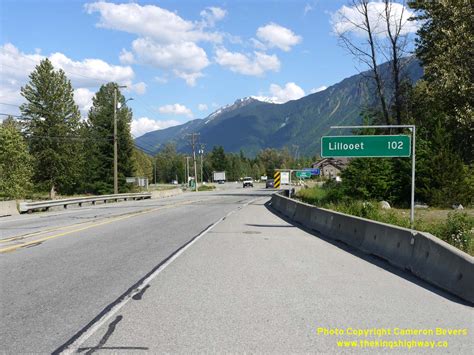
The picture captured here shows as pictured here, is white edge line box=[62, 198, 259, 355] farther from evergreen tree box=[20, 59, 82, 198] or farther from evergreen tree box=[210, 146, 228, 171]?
evergreen tree box=[210, 146, 228, 171]

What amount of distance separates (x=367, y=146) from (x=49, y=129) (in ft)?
190

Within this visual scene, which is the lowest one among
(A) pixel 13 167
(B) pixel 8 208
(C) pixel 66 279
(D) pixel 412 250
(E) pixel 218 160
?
(B) pixel 8 208

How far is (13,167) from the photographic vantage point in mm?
62938

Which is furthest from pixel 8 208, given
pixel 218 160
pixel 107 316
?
pixel 218 160

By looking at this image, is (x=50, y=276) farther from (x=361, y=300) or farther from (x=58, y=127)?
(x=58, y=127)

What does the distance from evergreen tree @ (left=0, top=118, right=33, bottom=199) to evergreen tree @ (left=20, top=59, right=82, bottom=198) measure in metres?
1.59

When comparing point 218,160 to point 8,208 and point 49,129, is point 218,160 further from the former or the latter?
point 8,208

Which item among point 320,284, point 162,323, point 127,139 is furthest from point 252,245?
point 127,139

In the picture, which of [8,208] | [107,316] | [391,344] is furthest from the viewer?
[8,208]

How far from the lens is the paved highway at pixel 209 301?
494cm

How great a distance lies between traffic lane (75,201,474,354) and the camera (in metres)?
4.87

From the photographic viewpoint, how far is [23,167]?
62.9 meters

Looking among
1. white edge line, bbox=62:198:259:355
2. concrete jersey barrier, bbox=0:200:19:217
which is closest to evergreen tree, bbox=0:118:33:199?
concrete jersey barrier, bbox=0:200:19:217

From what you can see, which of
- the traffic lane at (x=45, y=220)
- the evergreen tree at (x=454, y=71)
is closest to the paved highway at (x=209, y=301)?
the traffic lane at (x=45, y=220)
